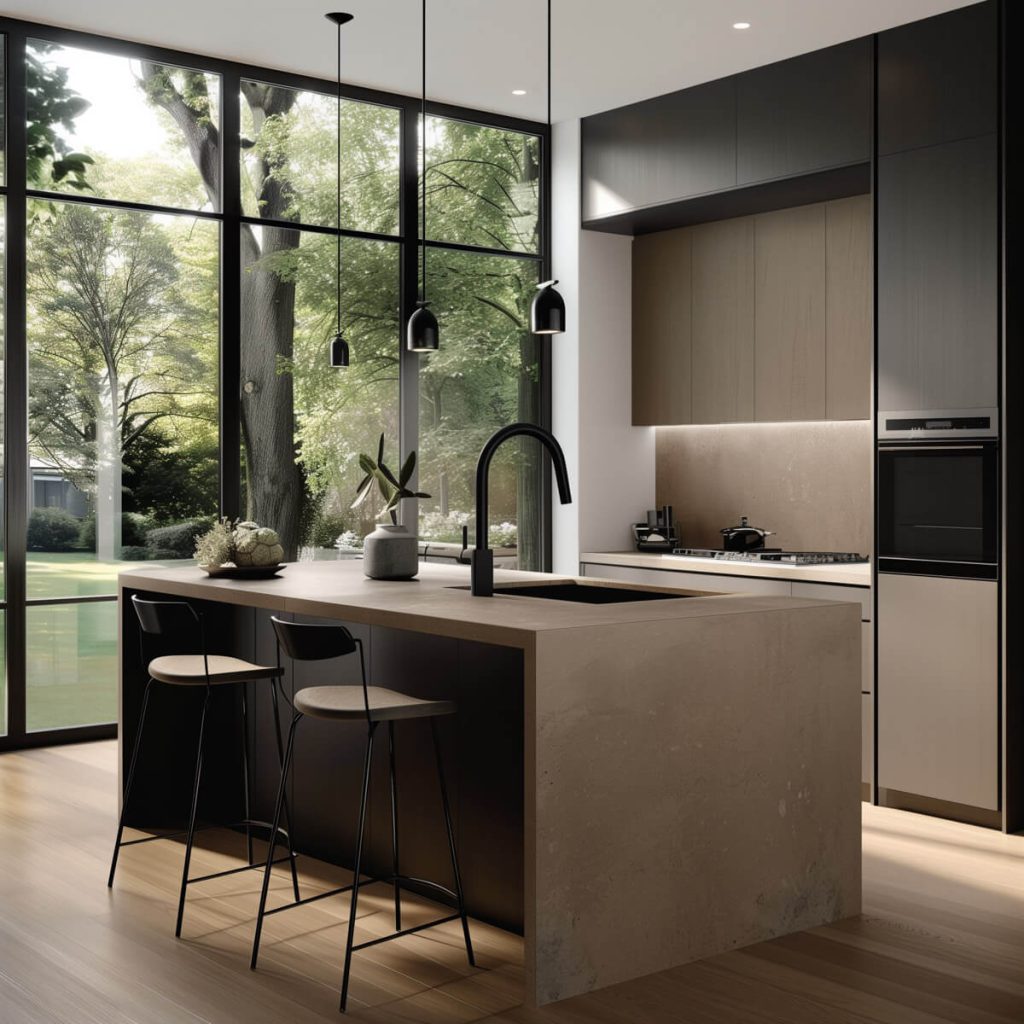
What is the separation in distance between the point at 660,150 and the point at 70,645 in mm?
3715

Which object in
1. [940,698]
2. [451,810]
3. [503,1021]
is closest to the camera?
[503,1021]

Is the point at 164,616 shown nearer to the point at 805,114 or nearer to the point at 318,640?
the point at 318,640

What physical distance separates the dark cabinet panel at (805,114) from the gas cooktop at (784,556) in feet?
5.56

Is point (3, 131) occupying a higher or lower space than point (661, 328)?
higher

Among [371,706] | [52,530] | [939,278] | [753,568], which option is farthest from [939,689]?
[52,530]

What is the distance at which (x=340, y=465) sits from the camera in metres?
6.72

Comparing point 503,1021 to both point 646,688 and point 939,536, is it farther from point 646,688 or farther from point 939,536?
point 939,536

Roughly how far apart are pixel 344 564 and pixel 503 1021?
8.04 feet

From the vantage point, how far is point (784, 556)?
594cm

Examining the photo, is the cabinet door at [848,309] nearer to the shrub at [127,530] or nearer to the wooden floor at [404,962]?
the wooden floor at [404,962]

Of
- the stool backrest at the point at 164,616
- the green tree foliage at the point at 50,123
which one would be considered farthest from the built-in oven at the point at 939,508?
the green tree foliage at the point at 50,123

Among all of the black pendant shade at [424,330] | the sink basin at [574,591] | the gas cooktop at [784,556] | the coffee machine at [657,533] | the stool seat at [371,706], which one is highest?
the black pendant shade at [424,330]

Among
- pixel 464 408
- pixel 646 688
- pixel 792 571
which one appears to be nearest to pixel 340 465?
pixel 464 408

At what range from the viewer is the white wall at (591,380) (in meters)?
7.12
